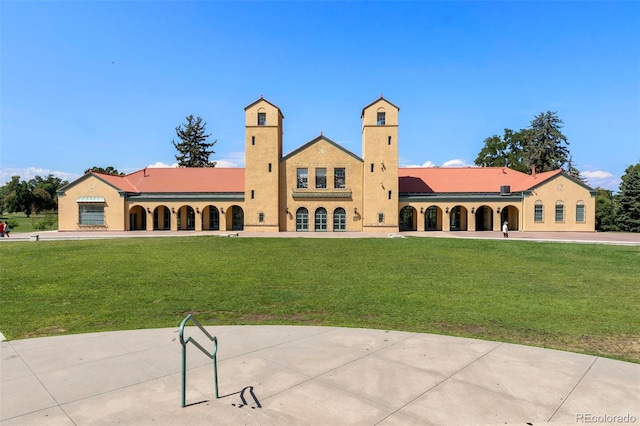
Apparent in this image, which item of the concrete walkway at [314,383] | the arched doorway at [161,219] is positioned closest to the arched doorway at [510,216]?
the arched doorway at [161,219]

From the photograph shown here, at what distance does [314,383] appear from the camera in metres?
5.41

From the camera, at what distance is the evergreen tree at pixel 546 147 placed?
6334cm

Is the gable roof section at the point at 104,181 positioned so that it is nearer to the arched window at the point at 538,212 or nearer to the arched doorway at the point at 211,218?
the arched doorway at the point at 211,218

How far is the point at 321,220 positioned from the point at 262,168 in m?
7.85

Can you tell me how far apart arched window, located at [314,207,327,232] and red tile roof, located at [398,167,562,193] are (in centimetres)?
928

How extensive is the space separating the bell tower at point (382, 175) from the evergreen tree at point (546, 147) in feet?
126

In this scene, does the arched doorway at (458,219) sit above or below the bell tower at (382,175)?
below

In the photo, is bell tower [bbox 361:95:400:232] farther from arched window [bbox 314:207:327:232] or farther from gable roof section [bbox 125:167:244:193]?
gable roof section [bbox 125:167:244:193]

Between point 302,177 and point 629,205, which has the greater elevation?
point 302,177

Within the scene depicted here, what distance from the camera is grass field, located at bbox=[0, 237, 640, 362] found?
867cm

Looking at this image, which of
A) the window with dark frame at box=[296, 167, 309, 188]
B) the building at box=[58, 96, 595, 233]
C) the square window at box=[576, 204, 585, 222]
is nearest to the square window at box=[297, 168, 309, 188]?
the window with dark frame at box=[296, 167, 309, 188]

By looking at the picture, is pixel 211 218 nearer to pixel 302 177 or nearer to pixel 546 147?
pixel 302 177

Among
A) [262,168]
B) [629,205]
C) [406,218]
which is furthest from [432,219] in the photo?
[629,205]

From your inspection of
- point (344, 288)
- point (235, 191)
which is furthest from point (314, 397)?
point (235, 191)
